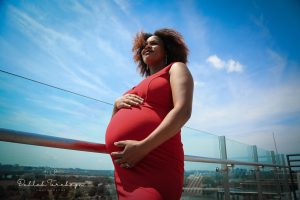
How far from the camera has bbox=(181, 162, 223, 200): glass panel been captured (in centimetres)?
232

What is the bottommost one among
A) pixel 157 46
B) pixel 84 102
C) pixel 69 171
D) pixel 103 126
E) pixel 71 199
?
pixel 71 199

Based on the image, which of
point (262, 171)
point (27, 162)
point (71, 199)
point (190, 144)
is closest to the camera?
point (27, 162)

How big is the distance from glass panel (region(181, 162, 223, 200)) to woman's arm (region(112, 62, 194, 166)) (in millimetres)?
1508

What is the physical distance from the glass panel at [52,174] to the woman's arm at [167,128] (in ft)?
1.40

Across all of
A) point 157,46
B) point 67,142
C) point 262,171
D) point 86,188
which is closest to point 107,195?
point 86,188

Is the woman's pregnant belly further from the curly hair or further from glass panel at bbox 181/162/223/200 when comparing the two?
glass panel at bbox 181/162/223/200

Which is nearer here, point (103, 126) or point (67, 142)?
point (67, 142)

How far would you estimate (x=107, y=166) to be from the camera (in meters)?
1.33

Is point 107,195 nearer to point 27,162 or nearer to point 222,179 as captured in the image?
point 27,162

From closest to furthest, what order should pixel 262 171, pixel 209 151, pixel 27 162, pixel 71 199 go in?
pixel 27 162, pixel 71 199, pixel 209 151, pixel 262 171

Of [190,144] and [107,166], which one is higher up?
[190,144]

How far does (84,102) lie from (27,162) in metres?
0.70

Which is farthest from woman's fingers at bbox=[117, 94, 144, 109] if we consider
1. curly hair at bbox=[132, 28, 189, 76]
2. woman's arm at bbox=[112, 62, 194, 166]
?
curly hair at bbox=[132, 28, 189, 76]

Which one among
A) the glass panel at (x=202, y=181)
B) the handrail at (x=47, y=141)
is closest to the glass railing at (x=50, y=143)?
the handrail at (x=47, y=141)
